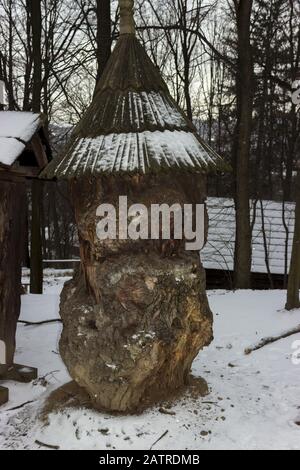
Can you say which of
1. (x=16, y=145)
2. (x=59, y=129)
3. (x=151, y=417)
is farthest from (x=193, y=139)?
(x=59, y=129)

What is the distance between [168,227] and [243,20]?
778cm

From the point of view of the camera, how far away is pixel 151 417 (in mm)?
4207

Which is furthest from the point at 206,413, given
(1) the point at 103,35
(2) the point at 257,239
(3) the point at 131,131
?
(2) the point at 257,239

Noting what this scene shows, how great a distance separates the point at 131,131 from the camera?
14.0ft

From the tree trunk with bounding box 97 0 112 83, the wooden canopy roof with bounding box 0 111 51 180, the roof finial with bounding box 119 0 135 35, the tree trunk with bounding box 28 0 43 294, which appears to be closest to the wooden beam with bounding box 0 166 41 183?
the wooden canopy roof with bounding box 0 111 51 180

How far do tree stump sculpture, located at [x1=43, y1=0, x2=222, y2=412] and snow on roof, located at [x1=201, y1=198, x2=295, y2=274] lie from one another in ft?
28.9

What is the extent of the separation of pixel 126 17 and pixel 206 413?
12.7ft

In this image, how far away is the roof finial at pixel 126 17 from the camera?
4.64 m

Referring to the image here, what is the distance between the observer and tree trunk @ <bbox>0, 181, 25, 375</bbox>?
18.3 feet

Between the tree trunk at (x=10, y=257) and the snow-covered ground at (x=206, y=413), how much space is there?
632 mm

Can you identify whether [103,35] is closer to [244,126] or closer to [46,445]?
[244,126]

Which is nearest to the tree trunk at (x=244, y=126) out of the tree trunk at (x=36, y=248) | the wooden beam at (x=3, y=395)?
the tree trunk at (x=36, y=248)

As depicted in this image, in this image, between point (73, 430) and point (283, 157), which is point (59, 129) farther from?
point (73, 430)

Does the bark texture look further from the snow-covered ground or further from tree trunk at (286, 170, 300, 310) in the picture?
tree trunk at (286, 170, 300, 310)
